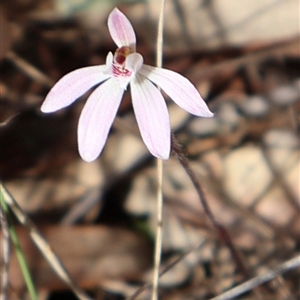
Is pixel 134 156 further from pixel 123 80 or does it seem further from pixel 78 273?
pixel 123 80

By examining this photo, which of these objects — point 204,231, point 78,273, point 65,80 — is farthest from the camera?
point 204,231

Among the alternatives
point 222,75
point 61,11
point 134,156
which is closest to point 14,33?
point 61,11

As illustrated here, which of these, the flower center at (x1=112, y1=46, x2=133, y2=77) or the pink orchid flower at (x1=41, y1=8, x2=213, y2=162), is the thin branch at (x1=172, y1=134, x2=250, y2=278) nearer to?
the pink orchid flower at (x1=41, y1=8, x2=213, y2=162)

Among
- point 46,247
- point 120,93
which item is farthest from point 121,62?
point 46,247

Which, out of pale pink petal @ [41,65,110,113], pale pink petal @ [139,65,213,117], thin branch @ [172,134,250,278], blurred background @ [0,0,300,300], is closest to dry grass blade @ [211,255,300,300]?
thin branch @ [172,134,250,278]

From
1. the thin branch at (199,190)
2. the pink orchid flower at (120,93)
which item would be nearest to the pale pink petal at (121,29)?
the pink orchid flower at (120,93)

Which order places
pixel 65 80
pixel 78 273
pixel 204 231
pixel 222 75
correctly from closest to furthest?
1. pixel 65 80
2. pixel 78 273
3. pixel 204 231
4. pixel 222 75

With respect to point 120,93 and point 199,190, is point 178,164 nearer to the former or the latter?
point 199,190
